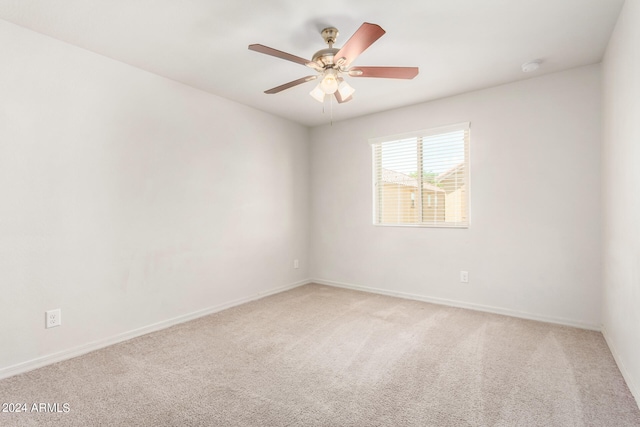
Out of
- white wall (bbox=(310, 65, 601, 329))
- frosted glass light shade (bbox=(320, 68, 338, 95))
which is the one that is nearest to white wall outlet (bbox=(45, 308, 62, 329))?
frosted glass light shade (bbox=(320, 68, 338, 95))

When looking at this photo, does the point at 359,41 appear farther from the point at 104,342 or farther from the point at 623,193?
the point at 104,342

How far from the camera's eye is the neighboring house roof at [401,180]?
3.97 metres

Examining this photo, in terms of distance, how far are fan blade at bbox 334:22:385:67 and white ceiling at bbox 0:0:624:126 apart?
0.31m

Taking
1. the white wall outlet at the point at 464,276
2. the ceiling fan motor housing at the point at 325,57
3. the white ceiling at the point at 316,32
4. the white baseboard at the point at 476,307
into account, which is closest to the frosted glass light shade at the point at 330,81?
the ceiling fan motor housing at the point at 325,57

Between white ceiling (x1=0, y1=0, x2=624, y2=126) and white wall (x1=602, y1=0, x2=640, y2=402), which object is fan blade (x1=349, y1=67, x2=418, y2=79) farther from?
white wall (x1=602, y1=0, x2=640, y2=402)

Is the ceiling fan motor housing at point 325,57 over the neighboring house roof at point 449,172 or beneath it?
over

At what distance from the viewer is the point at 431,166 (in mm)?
3945

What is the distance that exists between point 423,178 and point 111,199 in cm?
334

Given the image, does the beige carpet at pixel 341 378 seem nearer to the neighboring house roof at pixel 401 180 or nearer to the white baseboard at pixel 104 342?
the white baseboard at pixel 104 342

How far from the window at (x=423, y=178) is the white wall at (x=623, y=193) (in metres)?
1.27

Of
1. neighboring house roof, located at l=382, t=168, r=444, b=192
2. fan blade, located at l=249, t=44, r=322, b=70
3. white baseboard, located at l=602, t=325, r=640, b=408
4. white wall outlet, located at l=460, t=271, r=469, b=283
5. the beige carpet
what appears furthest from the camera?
neighboring house roof, located at l=382, t=168, r=444, b=192

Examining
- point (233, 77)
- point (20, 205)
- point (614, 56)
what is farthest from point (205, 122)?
point (614, 56)

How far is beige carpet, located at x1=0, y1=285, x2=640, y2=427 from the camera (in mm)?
1741

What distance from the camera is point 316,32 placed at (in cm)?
238
